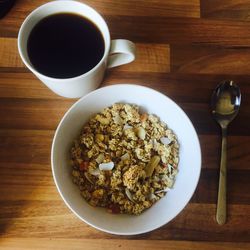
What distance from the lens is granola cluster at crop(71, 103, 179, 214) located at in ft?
2.14

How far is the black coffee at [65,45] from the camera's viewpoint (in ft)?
2.18

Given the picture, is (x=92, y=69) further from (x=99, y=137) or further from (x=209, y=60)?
(x=209, y=60)

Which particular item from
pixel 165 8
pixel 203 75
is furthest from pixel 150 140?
pixel 165 8

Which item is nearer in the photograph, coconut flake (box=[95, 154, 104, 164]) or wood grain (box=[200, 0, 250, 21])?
coconut flake (box=[95, 154, 104, 164])

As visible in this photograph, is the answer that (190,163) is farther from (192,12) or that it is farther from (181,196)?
(192,12)

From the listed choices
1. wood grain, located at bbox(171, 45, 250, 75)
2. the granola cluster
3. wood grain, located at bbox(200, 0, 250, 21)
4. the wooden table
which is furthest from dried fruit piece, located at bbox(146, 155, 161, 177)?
wood grain, located at bbox(200, 0, 250, 21)

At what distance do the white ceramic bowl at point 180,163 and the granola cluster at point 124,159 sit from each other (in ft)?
0.04

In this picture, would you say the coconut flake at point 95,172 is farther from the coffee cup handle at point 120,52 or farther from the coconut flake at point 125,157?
the coffee cup handle at point 120,52

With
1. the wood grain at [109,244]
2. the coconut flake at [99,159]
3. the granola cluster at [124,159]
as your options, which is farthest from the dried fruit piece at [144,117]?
the wood grain at [109,244]

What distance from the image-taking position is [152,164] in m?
0.68

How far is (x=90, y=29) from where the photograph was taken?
0.69 metres

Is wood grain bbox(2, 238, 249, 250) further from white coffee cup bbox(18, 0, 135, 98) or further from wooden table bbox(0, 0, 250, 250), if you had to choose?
white coffee cup bbox(18, 0, 135, 98)

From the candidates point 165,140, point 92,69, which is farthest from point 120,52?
point 165,140

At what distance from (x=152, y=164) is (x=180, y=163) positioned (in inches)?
2.0
